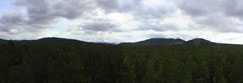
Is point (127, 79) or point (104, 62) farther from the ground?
point (104, 62)

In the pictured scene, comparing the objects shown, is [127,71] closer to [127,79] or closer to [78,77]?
[127,79]

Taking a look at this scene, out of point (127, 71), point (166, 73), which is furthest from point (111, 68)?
point (166, 73)

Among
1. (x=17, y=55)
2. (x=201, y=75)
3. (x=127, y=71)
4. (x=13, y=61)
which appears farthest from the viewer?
(x=17, y=55)

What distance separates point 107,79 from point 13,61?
123 ft

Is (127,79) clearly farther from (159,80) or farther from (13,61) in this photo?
(13,61)

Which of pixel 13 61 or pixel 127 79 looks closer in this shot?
pixel 127 79

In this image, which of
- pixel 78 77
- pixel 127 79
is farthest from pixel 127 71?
pixel 78 77

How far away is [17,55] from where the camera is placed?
205 feet

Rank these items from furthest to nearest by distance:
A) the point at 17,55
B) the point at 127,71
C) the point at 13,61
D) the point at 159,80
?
the point at 17,55
the point at 13,61
the point at 127,71
the point at 159,80

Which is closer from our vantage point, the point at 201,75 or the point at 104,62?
the point at 201,75

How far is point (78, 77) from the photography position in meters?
38.0

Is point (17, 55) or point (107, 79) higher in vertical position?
point (17, 55)

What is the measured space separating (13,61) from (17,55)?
7156 millimetres

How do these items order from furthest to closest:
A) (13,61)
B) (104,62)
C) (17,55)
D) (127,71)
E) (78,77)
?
(17,55)
(13,61)
(104,62)
(127,71)
(78,77)
